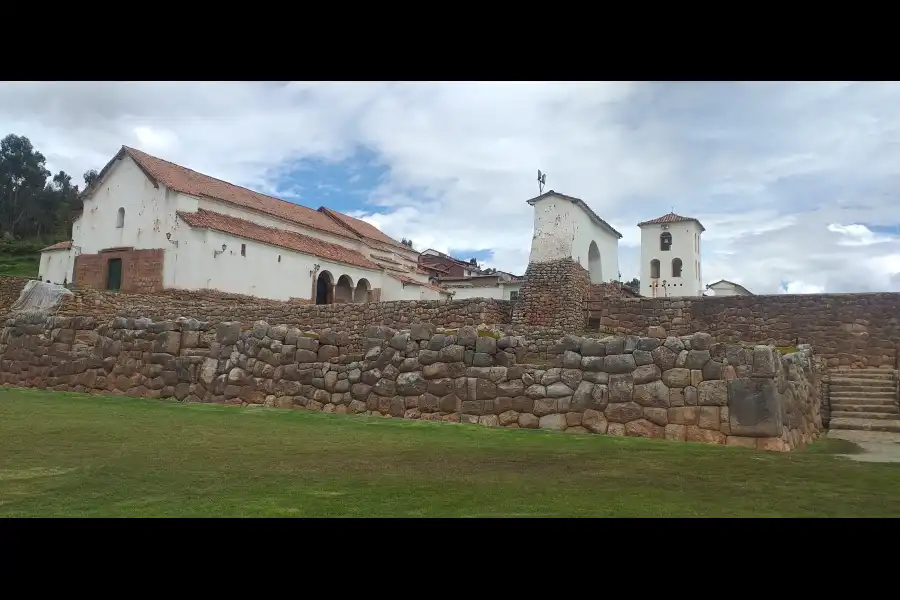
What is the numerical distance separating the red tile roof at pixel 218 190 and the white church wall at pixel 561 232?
15.8m

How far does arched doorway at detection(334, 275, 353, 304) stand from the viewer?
35.8 metres

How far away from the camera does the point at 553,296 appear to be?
2083 cm

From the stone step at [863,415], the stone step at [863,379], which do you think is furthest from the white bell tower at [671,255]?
the stone step at [863,415]

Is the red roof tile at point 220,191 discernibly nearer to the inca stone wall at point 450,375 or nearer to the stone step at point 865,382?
the inca stone wall at point 450,375

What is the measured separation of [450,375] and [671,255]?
37.1 meters

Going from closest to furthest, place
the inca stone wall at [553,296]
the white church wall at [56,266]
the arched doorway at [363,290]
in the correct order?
the inca stone wall at [553,296], the white church wall at [56,266], the arched doorway at [363,290]

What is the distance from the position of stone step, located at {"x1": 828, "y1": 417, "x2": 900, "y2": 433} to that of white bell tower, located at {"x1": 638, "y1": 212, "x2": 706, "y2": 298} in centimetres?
3181

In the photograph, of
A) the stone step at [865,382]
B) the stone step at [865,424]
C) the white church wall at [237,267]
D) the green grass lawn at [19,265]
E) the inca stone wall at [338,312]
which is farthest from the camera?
the green grass lawn at [19,265]

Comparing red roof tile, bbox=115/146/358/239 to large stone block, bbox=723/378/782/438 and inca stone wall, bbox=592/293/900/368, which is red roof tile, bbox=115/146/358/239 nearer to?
inca stone wall, bbox=592/293/900/368

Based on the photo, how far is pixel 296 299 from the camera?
32188 mm

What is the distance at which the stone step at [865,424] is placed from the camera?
11.0 meters

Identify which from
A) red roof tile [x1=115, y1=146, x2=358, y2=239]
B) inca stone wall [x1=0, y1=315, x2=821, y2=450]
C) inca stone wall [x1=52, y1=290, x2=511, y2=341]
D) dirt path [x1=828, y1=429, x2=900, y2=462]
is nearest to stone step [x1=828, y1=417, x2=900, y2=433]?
dirt path [x1=828, y1=429, x2=900, y2=462]
